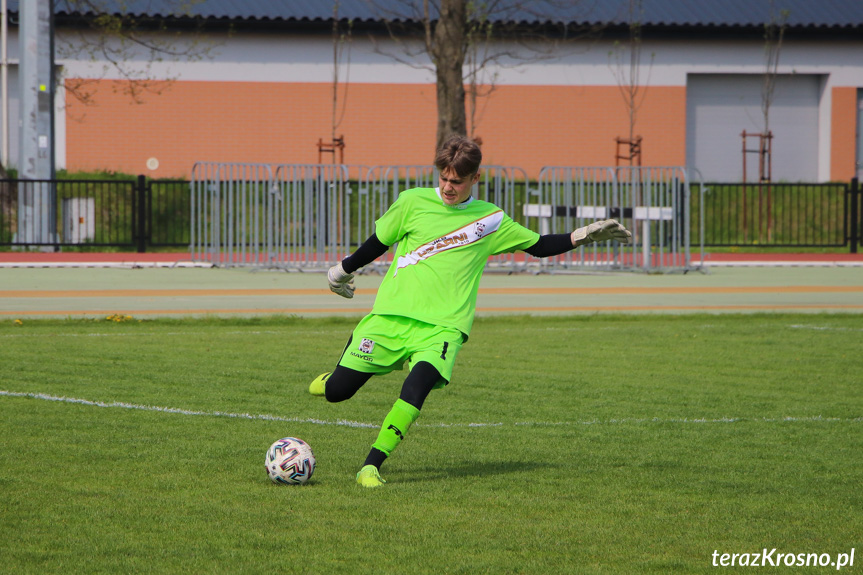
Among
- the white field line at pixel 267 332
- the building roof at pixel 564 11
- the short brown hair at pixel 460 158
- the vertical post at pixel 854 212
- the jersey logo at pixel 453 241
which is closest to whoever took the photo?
the short brown hair at pixel 460 158

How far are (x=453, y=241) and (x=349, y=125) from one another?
2717cm

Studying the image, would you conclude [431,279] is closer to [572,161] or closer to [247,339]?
[247,339]

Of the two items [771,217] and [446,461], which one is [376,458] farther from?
[771,217]

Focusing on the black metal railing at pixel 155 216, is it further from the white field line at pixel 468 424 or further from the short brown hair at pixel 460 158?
the short brown hair at pixel 460 158

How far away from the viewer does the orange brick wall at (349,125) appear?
105 ft

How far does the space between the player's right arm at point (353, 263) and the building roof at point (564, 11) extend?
1014 inches

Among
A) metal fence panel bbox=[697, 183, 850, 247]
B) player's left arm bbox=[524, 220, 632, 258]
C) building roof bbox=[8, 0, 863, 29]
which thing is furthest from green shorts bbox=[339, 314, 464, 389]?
building roof bbox=[8, 0, 863, 29]

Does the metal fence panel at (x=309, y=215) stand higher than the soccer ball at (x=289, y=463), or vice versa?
the metal fence panel at (x=309, y=215)

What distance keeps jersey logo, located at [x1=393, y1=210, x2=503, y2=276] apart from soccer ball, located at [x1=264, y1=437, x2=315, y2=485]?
1.09m

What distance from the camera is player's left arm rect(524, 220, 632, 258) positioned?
634 centimetres

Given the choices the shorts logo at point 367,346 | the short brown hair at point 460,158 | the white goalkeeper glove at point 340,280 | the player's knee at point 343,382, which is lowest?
the player's knee at point 343,382

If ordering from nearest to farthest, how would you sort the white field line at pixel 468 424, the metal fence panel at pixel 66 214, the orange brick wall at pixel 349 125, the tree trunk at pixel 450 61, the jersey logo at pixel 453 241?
the jersey logo at pixel 453 241 → the white field line at pixel 468 424 → the tree trunk at pixel 450 61 → the metal fence panel at pixel 66 214 → the orange brick wall at pixel 349 125

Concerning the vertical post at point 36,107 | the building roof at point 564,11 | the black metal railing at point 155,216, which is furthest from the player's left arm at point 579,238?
the building roof at point 564,11

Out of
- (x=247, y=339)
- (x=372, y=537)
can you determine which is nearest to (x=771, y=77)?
(x=247, y=339)
